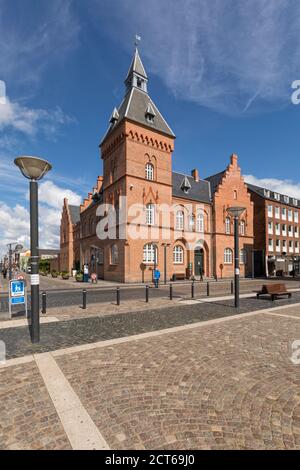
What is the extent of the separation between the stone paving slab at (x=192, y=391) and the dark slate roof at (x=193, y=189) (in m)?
26.4

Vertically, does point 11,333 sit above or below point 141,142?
below

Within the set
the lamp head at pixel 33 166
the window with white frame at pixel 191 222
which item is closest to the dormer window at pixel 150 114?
the window with white frame at pixel 191 222

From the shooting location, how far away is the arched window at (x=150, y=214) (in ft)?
90.8

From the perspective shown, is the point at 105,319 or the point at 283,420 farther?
the point at 105,319

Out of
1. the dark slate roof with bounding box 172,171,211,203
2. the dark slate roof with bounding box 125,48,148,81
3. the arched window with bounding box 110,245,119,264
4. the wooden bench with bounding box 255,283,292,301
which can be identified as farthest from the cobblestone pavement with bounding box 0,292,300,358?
the dark slate roof with bounding box 125,48,148,81

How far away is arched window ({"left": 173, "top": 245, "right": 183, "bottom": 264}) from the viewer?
30.3 meters

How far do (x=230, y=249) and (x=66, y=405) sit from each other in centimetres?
3432

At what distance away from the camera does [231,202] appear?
1431 inches

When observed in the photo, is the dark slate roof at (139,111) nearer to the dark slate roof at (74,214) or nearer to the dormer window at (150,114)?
the dormer window at (150,114)

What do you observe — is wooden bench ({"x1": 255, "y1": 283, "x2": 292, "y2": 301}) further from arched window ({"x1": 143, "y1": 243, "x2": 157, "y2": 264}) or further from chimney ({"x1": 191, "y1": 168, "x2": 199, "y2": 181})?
chimney ({"x1": 191, "y1": 168, "x2": 199, "y2": 181})

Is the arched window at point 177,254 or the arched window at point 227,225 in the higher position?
the arched window at point 227,225

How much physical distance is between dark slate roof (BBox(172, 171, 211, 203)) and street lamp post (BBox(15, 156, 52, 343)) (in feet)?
82.9

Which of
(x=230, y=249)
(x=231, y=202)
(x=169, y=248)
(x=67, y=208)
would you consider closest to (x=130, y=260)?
(x=169, y=248)
